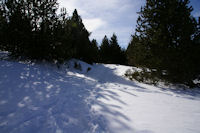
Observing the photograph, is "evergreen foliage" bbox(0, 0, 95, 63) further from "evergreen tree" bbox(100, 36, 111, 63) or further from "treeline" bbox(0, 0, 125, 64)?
"evergreen tree" bbox(100, 36, 111, 63)

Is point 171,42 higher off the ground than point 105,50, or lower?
lower

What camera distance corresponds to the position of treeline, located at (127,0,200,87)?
5363mm

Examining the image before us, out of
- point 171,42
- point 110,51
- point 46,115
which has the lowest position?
point 46,115

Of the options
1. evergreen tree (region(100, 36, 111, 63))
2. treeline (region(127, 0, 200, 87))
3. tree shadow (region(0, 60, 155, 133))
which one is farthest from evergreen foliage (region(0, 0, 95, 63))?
evergreen tree (region(100, 36, 111, 63))

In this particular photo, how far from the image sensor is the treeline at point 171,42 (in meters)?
5.36

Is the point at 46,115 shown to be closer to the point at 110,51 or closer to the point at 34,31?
the point at 34,31

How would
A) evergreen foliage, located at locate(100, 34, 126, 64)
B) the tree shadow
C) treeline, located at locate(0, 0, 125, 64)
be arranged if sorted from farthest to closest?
evergreen foliage, located at locate(100, 34, 126, 64) < treeline, located at locate(0, 0, 125, 64) < the tree shadow

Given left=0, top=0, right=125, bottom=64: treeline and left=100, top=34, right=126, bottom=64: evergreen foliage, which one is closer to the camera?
left=0, top=0, right=125, bottom=64: treeline

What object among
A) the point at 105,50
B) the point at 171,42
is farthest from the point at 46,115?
the point at 105,50

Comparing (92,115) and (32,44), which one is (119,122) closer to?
(92,115)

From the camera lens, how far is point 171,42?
582 centimetres

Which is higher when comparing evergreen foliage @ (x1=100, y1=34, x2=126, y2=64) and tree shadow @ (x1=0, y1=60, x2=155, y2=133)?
evergreen foliage @ (x1=100, y1=34, x2=126, y2=64)

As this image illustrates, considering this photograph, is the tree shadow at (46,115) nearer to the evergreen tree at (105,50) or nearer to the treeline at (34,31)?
the treeline at (34,31)

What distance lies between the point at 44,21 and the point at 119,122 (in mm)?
9859
